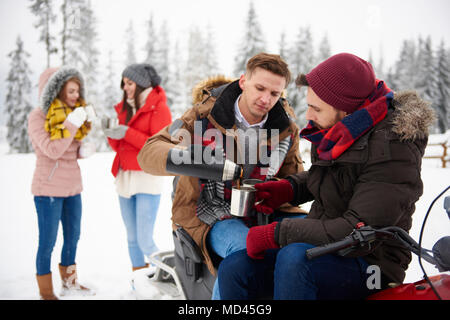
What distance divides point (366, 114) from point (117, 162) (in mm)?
3023

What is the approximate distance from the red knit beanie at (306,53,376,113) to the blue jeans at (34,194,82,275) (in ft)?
9.81

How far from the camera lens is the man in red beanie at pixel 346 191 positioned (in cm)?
137

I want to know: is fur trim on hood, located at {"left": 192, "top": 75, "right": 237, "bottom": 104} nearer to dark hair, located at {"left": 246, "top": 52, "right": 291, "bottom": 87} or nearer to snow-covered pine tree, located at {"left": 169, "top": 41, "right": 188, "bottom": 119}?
dark hair, located at {"left": 246, "top": 52, "right": 291, "bottom": 87}

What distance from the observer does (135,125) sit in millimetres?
3748

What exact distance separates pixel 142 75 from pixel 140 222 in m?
1.70

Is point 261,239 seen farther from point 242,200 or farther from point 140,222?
point 140,222

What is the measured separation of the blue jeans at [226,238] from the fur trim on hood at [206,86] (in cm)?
102

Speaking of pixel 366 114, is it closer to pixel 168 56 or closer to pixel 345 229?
pixel 345 229

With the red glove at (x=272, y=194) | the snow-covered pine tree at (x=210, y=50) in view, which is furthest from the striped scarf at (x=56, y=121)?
the snow-covered pine tree at (x=210, y=50)

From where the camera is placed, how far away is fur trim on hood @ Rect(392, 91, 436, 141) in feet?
4.66

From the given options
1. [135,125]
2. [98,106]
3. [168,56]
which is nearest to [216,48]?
[168,56]

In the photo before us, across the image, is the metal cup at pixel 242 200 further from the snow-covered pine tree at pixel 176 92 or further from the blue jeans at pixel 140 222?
the snow-covered pine tree at pixel 176 92

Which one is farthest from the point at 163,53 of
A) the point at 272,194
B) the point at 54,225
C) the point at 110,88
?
the point at 272,194

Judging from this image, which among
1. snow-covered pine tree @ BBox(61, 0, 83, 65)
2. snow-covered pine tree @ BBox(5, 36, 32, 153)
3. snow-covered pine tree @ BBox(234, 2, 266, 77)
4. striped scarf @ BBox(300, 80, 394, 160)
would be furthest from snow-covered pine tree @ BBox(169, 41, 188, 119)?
striped scarf @ BBox(300, 80, 394, 160)
